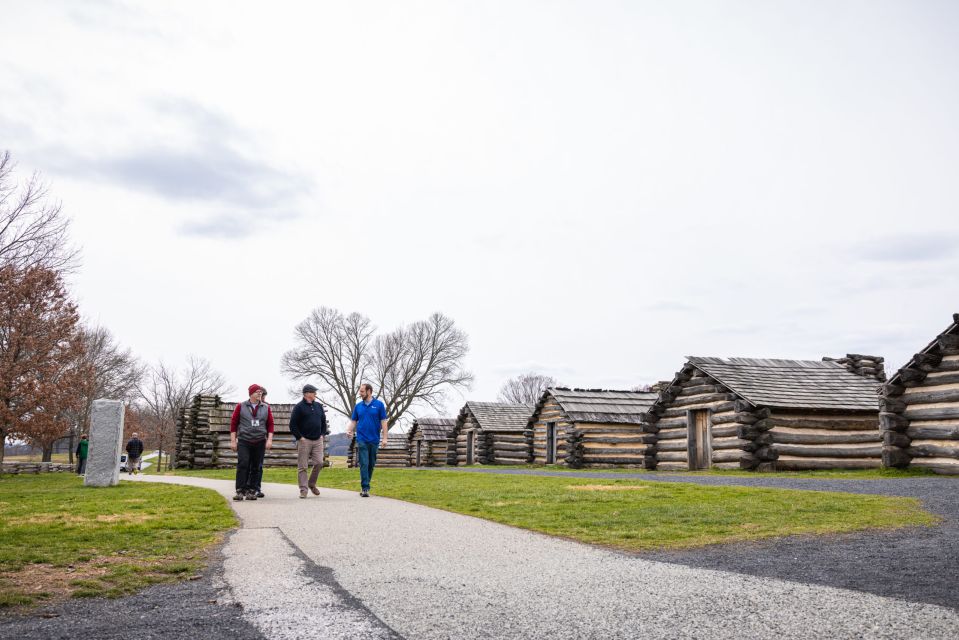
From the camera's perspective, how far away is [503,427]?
43.1 meters

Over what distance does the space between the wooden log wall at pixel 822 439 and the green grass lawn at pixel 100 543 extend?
1716cm

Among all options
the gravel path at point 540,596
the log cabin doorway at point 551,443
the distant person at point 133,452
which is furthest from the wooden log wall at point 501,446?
the gravel path at point 540,596

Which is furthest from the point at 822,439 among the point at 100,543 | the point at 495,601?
the point at 100,543

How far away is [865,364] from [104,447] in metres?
29.7

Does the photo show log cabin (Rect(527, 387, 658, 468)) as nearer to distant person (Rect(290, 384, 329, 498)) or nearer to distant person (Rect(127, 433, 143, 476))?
distant person (Rect(127, 433, 143, 476))

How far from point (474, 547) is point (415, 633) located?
3142 mm

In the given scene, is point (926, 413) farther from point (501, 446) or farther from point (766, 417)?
point (501, 446)

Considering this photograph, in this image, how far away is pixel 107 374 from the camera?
164 feet

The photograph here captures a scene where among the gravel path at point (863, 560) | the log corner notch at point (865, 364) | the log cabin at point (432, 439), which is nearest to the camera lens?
the gravel path at point (863, 560)

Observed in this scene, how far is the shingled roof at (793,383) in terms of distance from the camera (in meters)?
23.2

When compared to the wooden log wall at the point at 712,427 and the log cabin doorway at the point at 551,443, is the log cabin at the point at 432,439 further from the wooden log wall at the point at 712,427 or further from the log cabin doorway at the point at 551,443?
the wooden log wall at the point at 712,427

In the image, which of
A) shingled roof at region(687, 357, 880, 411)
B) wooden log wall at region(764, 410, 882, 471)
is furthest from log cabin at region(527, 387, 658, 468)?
wooden log wall at region(764, 410, 882, 471)

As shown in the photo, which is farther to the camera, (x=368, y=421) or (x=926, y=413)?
(x=926, y=413)

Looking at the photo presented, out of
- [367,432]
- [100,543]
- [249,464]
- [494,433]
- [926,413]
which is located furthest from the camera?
[494,433]
